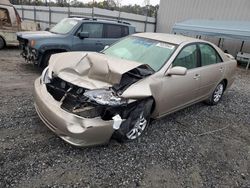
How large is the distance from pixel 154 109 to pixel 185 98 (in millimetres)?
904

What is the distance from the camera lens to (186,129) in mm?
4098

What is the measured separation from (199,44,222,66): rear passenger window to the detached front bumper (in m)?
2.69

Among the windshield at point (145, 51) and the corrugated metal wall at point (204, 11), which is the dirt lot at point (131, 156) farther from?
the corrugated metal wall at point (204, 11)

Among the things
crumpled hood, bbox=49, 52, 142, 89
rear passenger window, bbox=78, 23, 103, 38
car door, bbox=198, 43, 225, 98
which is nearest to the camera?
crumpled hood, bbox=49, 52, 142, 89

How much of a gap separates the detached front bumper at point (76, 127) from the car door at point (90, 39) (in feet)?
13.8

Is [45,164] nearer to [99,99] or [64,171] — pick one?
[64,171]

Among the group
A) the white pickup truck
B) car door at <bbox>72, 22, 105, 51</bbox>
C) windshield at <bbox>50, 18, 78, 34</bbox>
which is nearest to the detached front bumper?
car door at <bbox>72, 22, 105, 51</bbox>

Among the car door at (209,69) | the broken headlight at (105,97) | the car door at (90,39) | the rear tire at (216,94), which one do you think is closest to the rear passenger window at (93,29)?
the car door at (90,39)

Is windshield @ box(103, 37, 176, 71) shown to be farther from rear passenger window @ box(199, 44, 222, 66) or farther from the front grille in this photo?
the front grille

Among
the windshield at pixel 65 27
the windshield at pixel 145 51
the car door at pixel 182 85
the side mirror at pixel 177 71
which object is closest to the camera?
the side mirror at pixel 177 71

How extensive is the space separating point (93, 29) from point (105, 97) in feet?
16.7

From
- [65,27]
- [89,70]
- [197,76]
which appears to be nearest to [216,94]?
[197,76]

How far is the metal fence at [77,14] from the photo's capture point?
15203mm

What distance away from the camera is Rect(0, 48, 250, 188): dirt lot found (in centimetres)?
262
